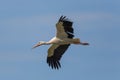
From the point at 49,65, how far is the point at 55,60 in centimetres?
43

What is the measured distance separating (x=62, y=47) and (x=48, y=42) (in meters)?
0.84

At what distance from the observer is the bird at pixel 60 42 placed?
5720 cm

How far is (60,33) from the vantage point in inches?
2276

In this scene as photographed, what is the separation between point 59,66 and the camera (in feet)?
192

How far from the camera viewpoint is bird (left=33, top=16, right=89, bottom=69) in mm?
57203

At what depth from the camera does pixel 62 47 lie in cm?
5872

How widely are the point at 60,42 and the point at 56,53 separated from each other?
1.13 metres

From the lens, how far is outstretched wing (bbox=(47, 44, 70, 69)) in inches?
2307

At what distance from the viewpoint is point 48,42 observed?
58500 millimetres

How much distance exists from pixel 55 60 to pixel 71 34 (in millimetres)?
2091

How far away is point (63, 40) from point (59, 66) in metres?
1.63

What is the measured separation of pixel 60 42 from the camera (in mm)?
57719

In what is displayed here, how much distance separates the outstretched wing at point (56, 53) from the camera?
58594mm

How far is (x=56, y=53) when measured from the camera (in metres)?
58.7
